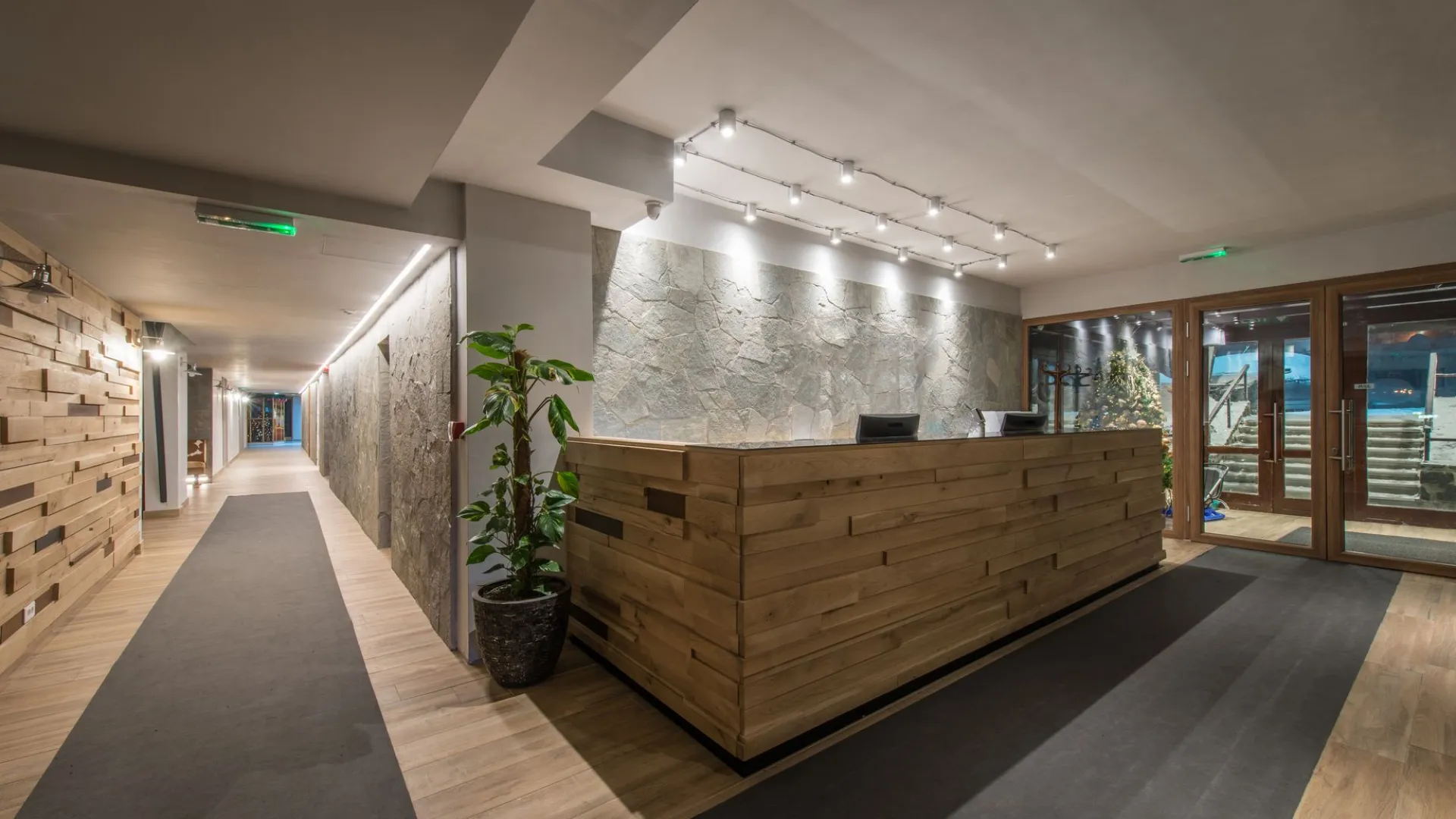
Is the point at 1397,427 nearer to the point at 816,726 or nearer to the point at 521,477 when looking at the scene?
the point at 816,726

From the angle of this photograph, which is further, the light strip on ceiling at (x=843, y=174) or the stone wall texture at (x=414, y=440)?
the stone wall texture at (x=414, y=440)

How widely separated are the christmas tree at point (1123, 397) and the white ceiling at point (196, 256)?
22.4 feet

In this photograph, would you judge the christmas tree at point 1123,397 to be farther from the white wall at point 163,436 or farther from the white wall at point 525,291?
the white wall at point 163,436

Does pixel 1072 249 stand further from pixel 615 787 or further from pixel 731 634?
pixel 615 787

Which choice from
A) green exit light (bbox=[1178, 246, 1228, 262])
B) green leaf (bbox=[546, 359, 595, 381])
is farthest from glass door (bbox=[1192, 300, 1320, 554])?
green leaf (bbox=[546, 359, 595, 381])

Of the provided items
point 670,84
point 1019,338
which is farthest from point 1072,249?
point 670,84

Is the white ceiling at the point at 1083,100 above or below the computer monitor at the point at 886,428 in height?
above

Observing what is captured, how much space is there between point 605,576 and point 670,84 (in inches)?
95.4

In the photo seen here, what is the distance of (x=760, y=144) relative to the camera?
11.2 ft

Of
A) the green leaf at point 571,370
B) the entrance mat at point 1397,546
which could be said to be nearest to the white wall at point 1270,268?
the entrance mat at point 1397,546

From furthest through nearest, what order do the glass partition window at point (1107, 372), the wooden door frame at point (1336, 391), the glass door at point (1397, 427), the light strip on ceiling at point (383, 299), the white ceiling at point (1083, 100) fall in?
the glass partition window at point (1107, 372) → the wooden door frame at point (1336, 391) → the glass door at point (1397, 427) → the light strip on ceiling at point (383, 299) → the white ceiling at point (1083, 100)

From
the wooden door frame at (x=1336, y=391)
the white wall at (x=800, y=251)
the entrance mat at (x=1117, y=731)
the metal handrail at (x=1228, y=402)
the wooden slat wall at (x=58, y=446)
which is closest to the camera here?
the entrance mat at (x=1117, y=731)

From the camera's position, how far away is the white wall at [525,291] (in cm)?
308

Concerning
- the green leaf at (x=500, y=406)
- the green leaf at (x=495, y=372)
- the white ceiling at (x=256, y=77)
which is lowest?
the green leaf at (x=500, y=406)
